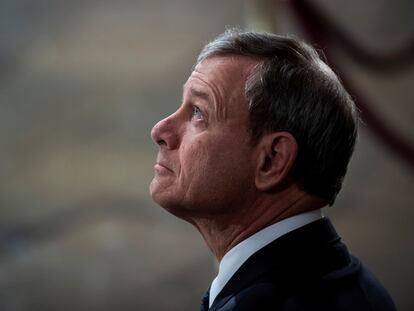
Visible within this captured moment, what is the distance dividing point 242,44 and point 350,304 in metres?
0.54

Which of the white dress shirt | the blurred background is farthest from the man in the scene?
the blurred background

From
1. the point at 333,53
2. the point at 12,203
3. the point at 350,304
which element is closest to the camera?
the point at 350,304

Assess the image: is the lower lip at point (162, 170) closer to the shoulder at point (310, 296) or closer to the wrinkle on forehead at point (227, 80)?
the wrinkle on forehead at point (227, 80)

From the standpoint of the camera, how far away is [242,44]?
1.64 m

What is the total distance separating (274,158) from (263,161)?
0.02 metres

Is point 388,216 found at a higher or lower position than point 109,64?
lower

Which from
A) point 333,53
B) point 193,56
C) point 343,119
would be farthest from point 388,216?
point 343,119

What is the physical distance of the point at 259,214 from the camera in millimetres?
1596

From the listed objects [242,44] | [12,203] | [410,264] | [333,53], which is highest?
[242,44]

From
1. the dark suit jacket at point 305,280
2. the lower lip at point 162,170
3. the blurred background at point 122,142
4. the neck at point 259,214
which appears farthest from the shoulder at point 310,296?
the blurred background at point 122,142

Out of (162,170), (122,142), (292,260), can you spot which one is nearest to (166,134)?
(162,170)

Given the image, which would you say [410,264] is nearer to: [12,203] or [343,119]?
[12,203]

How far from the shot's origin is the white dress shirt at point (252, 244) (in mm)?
1560

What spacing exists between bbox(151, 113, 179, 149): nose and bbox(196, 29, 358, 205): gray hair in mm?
153
